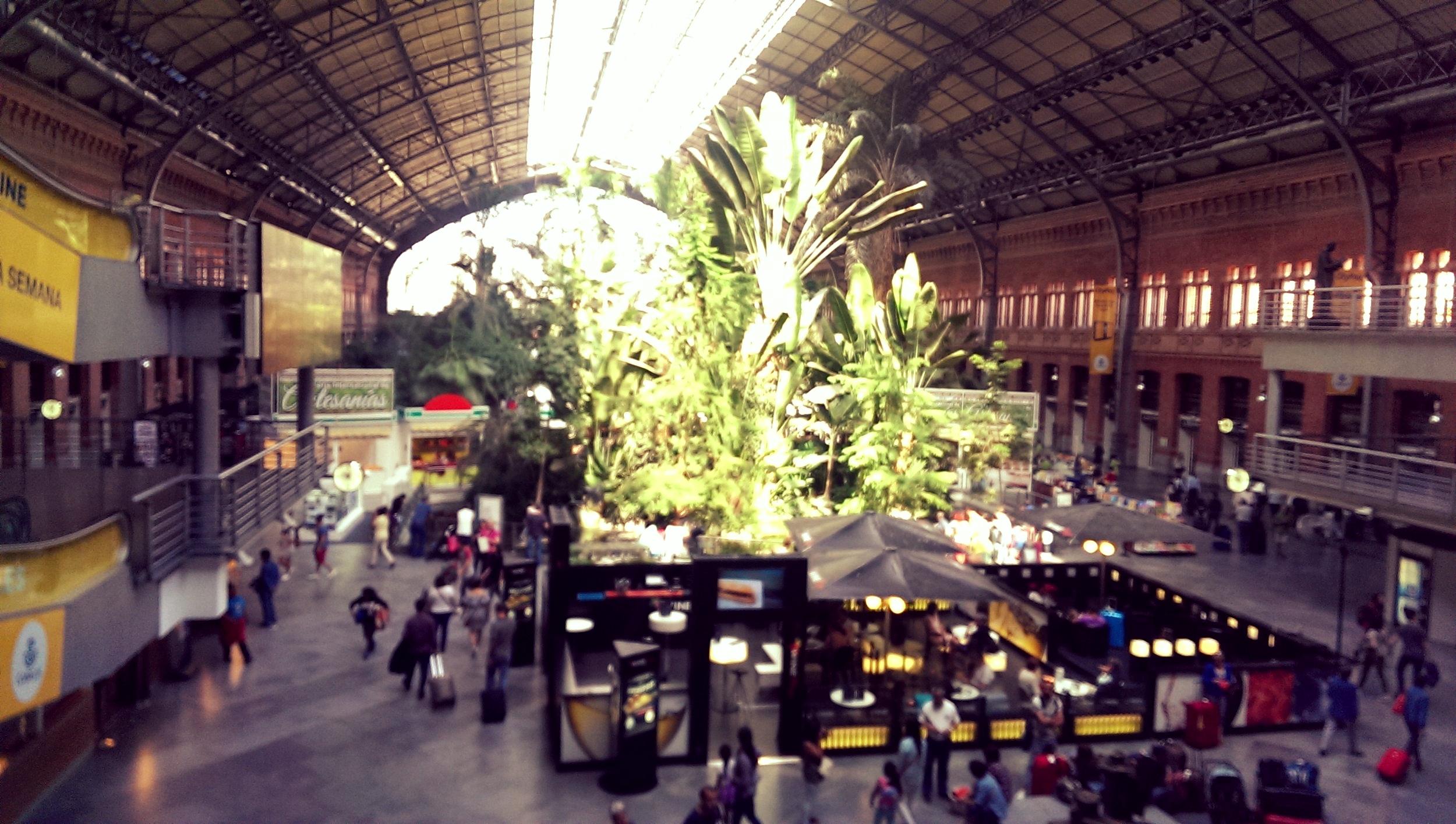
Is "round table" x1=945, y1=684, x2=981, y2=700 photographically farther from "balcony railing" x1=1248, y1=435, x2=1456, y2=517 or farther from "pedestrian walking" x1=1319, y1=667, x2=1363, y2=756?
"balcony railing" x1=1248, y1=435, x2=1456, y2=517

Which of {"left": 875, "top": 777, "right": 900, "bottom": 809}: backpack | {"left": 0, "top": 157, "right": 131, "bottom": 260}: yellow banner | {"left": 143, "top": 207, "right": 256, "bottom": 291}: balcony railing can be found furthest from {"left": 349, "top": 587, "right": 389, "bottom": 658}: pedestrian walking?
{"left": 875, "top": 777, "right": 900, "bottom": 809}: backpack

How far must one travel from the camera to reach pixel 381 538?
2044 cm

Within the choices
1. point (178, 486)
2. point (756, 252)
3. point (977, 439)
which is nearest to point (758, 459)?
point (756, 252)

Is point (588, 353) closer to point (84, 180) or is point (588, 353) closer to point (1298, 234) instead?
point (84, 180)

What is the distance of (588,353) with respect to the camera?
20.2 m

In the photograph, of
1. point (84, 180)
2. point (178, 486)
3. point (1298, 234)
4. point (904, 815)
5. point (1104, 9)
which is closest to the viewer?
point (904, 815)

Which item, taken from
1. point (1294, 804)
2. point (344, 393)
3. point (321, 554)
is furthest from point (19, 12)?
point (1294, 804)

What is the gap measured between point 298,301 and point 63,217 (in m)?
5.16

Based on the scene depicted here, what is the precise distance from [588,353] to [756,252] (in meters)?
3.96

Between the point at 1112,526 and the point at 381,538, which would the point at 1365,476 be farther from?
the point at 381,538

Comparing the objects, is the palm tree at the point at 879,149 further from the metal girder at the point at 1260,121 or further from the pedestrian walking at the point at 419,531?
the pedestrian walking at the point at 419,531

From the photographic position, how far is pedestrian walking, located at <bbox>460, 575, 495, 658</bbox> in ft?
47.2

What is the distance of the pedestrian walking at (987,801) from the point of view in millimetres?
8656

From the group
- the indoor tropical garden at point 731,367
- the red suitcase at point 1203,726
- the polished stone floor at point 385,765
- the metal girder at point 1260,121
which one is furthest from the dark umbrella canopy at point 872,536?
the metal girder at point 1260,121
